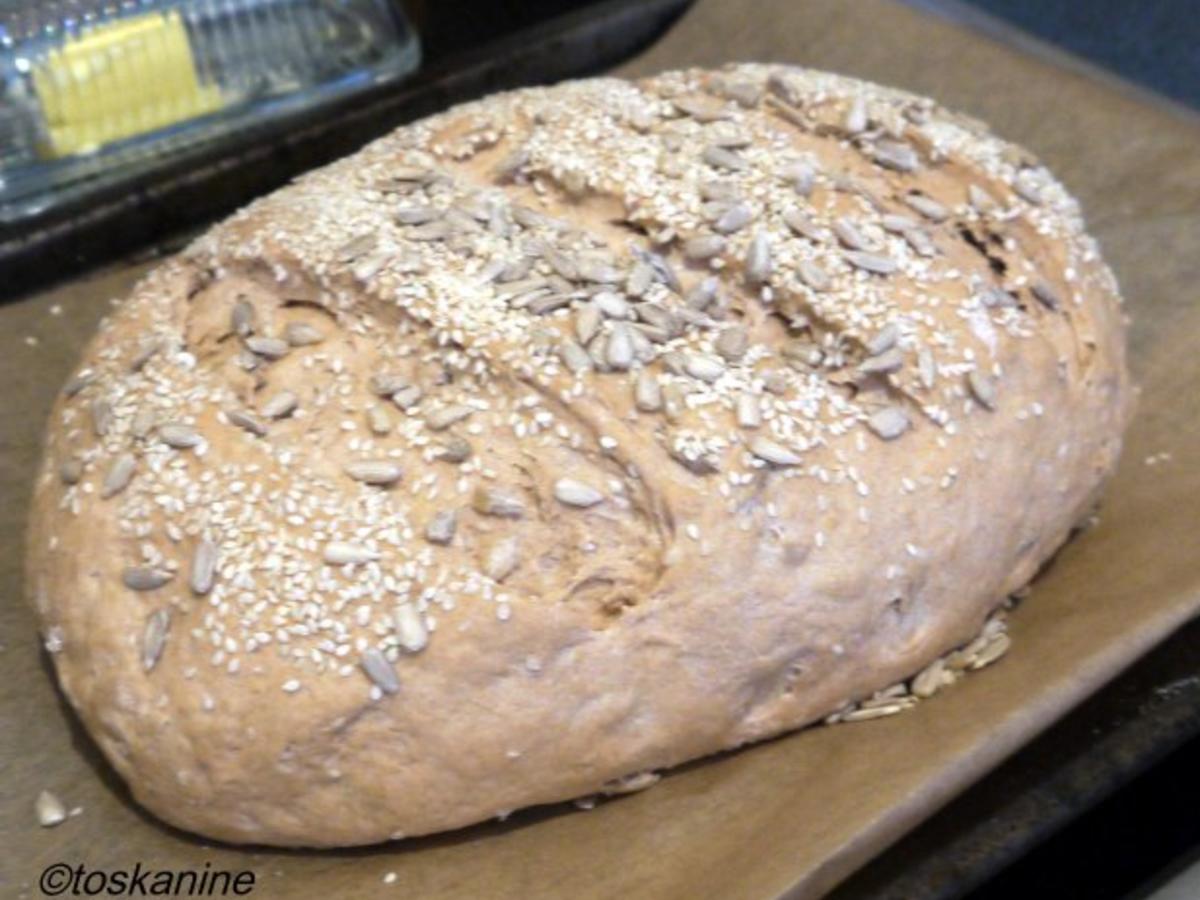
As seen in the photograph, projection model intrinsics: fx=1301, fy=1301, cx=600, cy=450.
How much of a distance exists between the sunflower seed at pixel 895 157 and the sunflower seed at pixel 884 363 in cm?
33

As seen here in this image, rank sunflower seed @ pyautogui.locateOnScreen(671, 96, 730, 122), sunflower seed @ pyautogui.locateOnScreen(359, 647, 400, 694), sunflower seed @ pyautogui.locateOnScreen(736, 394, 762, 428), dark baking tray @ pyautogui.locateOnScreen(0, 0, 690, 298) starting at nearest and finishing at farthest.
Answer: sunflower seed @ pyautogui.locateOnScreen(359, 647, 400, 694) → sunflower seed @ pyautogui.locateOnScreen(736, 394, 762, 428) → sunflower seed @ pyautogui.locateOnScreen(671, 96, 730, 122) → dark baking tray @ pyautogui.locateOnScreen(0, 0, 690, 298)

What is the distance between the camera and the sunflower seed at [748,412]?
1366 millimetres

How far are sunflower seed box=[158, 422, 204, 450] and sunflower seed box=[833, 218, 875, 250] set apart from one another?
2.49 ft

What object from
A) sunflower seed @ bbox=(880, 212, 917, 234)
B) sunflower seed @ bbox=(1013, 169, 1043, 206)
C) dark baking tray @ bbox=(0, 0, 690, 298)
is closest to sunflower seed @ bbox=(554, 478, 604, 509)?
sunflower seed @ bbox=(880, 212, 917, 234)

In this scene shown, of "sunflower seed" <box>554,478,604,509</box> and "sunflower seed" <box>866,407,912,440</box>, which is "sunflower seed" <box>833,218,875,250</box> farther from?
"sunflower seed" <box>554,478,604,509</box>

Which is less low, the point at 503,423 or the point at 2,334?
the point at 503,423

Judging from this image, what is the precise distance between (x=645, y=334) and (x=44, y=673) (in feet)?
2.66

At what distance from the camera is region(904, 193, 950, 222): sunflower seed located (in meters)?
1.59

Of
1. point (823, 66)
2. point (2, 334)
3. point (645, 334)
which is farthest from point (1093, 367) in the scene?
point (2, 334)

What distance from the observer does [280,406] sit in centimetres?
140

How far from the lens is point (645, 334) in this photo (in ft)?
4.62

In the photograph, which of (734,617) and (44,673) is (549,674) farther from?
(44,673)

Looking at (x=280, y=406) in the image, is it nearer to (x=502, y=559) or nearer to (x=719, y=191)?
(x=502, y=559)

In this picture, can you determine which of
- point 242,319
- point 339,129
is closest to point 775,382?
point 242,319
